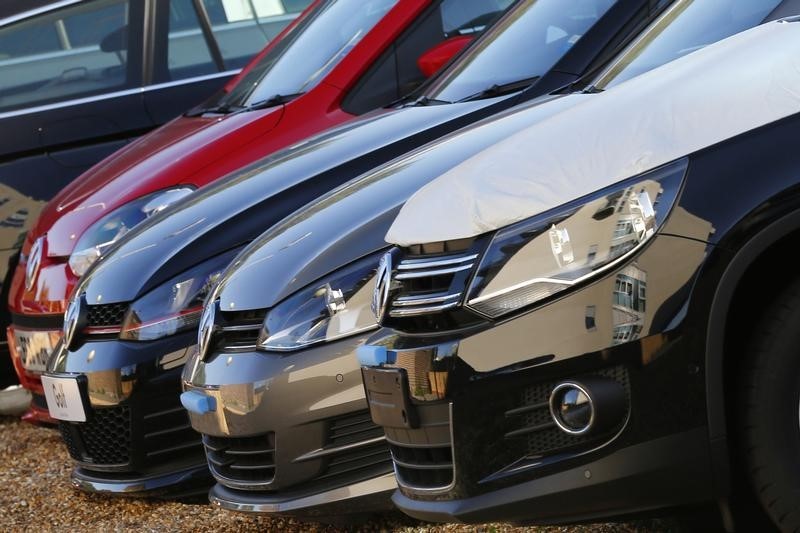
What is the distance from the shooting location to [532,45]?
5.02 meters

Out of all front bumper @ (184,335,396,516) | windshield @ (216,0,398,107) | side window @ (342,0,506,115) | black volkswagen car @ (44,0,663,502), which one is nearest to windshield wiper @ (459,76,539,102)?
black volkswagen car @ (44,0,663,502)

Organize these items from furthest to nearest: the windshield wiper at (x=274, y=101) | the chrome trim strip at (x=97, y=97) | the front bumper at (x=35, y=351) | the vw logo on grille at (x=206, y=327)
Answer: the chrome trim strip at (x=97, y=97), the windshield wiper at (x=274, y=101), the front bumper at (x=35, y=351), the vw logo on grille at (x=206, y=327)

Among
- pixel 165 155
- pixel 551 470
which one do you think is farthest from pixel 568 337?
pixel 165 155

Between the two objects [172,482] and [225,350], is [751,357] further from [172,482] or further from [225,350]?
[172,482]

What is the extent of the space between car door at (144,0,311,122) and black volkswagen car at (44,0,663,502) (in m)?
2.56

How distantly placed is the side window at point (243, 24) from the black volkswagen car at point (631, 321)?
4.85m

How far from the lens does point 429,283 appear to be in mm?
3109

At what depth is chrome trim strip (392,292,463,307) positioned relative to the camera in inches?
119

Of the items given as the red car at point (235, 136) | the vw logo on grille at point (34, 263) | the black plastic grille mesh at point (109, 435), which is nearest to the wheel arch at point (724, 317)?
the black plastic grille mesh at point (109, 435)

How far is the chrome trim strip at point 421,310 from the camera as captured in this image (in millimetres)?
3017

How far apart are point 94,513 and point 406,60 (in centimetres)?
218

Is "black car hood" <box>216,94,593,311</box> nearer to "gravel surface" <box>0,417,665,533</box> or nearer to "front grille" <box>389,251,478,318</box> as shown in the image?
"front grille" <box>389,251,478,318</box>

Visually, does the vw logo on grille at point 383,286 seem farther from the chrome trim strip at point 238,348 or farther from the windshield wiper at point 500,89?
the windshield wiper at point 500,89

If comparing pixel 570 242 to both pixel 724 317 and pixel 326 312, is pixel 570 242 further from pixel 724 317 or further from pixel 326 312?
pixel 326 312
